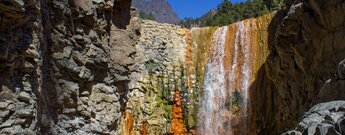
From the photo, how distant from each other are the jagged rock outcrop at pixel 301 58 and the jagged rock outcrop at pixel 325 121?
3.70 m

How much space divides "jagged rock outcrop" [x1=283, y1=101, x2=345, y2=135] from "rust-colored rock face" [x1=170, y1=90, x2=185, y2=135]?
11.6 meters

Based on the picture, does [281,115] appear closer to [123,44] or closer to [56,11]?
[123,44]

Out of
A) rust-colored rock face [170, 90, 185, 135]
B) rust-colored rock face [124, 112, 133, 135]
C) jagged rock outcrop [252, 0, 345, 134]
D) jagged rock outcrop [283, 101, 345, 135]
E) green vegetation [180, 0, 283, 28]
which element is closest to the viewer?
jagged rock outcrop [283, 101, 345, 135]

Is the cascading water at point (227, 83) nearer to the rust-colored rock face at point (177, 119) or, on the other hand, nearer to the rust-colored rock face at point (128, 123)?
the rust-colored rock face at point (177, 119)

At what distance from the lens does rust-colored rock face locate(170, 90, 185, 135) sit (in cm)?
1728

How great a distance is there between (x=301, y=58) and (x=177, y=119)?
6.85 meters

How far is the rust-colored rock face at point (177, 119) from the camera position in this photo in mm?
17281

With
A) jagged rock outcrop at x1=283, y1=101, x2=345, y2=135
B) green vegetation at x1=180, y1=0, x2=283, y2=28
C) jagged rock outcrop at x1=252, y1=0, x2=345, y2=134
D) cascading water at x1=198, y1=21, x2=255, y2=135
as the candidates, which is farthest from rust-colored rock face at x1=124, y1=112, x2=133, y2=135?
green vegetation at x1=180, y1=0, x2=283, y2=28

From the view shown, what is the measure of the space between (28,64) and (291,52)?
8607 millimetres

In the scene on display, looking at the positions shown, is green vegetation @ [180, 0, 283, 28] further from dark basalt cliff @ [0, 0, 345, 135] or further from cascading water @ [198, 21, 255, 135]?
dark basalt cliff @ [0, 0, 345, 135]

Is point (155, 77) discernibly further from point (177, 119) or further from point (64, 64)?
point (64, 64)

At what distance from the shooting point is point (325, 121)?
525cm

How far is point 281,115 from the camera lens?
14703 millimetres

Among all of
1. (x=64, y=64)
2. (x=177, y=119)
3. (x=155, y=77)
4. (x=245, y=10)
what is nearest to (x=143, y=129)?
(x=177, y=119)
